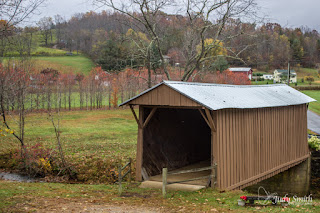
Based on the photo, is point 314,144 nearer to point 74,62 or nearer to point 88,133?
point 88,133

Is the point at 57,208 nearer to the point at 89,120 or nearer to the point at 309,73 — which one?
the point at 89,120

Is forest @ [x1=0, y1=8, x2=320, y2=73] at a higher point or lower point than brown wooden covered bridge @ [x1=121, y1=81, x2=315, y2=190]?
higher

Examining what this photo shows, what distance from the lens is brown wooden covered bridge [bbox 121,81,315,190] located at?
10977 mm

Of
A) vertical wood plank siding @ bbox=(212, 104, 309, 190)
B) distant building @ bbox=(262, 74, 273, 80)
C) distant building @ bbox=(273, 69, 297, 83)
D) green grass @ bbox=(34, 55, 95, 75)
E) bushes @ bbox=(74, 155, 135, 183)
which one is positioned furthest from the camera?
green grass @ bbox=(34, 55, 95, 75)

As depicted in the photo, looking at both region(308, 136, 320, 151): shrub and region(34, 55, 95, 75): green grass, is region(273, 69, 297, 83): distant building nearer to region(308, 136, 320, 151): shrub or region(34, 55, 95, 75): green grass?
region(34, 55, 95, 75): green grass

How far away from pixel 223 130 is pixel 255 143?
2.46 meters

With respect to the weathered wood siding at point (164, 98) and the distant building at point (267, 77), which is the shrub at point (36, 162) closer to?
the weathered wood siding at point (164, 98)

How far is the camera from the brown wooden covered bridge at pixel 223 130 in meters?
11.0

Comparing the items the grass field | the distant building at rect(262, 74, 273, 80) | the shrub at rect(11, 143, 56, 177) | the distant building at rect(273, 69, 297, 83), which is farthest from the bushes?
the distant building at rect(262, 74, 273, 80)

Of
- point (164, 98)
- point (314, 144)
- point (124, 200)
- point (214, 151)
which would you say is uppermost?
point (164, 98)

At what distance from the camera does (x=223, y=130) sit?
36.3ft

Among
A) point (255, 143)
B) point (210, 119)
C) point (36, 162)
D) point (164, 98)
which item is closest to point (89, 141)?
point (36, 162)

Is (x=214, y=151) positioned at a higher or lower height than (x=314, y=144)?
higher

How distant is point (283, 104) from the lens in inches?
562
